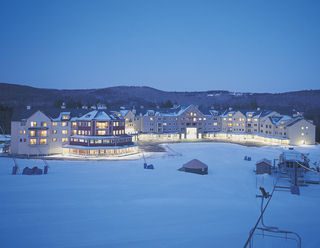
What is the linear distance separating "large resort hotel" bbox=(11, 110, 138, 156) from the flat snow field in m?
18.1

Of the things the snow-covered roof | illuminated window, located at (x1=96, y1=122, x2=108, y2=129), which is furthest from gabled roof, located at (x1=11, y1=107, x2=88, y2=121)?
the snow-covered roof

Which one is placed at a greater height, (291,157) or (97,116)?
(97,116)

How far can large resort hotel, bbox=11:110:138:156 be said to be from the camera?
156ft

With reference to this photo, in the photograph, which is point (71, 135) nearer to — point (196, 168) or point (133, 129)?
point (133, 129)

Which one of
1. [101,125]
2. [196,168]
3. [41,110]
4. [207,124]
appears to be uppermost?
[41,110]

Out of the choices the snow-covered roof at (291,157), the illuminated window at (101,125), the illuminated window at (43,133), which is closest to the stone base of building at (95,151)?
the illuminated window at (43,133)

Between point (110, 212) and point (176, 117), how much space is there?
61919mm

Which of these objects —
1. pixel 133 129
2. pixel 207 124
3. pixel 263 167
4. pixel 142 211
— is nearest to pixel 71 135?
pixel 133 129

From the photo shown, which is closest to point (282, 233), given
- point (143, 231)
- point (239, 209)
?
point (239, 209)

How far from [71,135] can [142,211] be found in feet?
124

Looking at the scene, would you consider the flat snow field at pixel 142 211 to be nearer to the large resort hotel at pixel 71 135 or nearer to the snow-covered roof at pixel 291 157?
the snow-covered roof at pixel 291 157

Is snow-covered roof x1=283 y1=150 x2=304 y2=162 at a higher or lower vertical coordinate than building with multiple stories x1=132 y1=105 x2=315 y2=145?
lower

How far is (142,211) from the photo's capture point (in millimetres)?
18141

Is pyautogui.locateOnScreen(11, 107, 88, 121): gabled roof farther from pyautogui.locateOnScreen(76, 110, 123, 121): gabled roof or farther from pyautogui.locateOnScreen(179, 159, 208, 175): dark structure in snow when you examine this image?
pyautogui.locateOnScreen(179, 159, 208, 175): dark structure in snow
